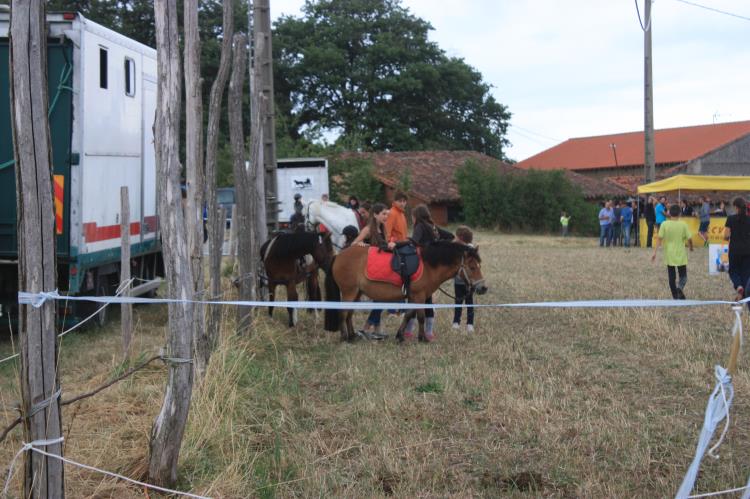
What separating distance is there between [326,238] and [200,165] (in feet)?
17.7

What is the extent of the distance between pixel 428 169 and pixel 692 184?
1879 cm

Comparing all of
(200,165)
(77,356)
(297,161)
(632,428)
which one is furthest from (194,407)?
(297,161)

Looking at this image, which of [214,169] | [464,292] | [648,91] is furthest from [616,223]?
[214,169]

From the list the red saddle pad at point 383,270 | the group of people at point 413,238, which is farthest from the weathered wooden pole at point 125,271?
the group of people at point 413,238

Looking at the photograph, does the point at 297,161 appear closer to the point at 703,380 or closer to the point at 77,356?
the point at 77,356

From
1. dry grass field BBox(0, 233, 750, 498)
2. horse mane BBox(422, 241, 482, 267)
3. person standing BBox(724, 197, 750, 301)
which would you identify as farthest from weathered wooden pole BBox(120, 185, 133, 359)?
person standing BBox(724, 197, 750, 301)

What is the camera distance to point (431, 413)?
6.33m

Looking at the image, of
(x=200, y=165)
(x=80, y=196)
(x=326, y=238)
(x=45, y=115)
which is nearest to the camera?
(x=45, y=115)

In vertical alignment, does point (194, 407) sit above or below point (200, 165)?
below

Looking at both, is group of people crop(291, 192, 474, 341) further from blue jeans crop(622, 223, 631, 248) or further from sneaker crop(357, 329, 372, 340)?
blue jeans crop(622, 223, 631, 248)

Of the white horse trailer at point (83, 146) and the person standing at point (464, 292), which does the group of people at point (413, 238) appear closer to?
the person standing at point (464, 292)

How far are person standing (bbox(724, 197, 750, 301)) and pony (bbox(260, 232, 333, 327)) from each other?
5.24 m

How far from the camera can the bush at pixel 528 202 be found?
39250 millimetres

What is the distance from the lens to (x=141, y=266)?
13336mm
